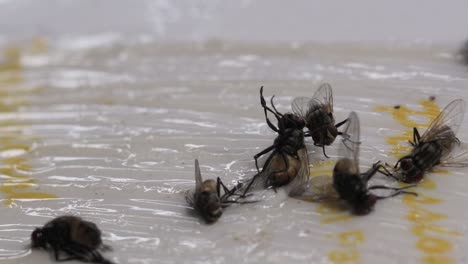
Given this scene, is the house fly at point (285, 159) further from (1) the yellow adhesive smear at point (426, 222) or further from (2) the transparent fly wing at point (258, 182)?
(1) the yellow adhesive smear at point (426, 222)

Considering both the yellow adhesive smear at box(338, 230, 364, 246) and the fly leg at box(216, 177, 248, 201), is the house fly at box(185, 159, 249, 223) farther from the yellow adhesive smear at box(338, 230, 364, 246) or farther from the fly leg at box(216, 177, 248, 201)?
the yellow adhesive smear at box(338, 230, 364, 246)

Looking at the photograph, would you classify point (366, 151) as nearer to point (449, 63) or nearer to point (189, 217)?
point (189, 217)

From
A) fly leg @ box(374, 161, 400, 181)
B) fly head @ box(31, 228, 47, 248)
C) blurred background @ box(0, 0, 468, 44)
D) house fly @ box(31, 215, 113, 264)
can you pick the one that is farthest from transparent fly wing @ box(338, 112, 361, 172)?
blurred background @ box(0, 0, 468, 44)

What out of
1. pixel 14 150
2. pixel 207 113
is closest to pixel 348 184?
pixel 207 113

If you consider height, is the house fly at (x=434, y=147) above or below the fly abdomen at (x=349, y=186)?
above

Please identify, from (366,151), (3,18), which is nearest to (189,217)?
(366,151)

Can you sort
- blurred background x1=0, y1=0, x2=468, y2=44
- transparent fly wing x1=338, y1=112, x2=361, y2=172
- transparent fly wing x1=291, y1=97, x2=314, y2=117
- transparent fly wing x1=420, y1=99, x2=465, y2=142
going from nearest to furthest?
transparent fly wing x1=338, y1=112, x2=361, y2=172
transparent fly wing x1=420, y1=99, x2=465, y2=142
transparent fly wing x1=291, y1=97, x2=314, y2=117
blurred background x1=0, y1=0, x2=468, y2=44

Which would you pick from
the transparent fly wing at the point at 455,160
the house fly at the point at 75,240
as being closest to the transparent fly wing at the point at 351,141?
the transparent fly wing at the point at 455,160
